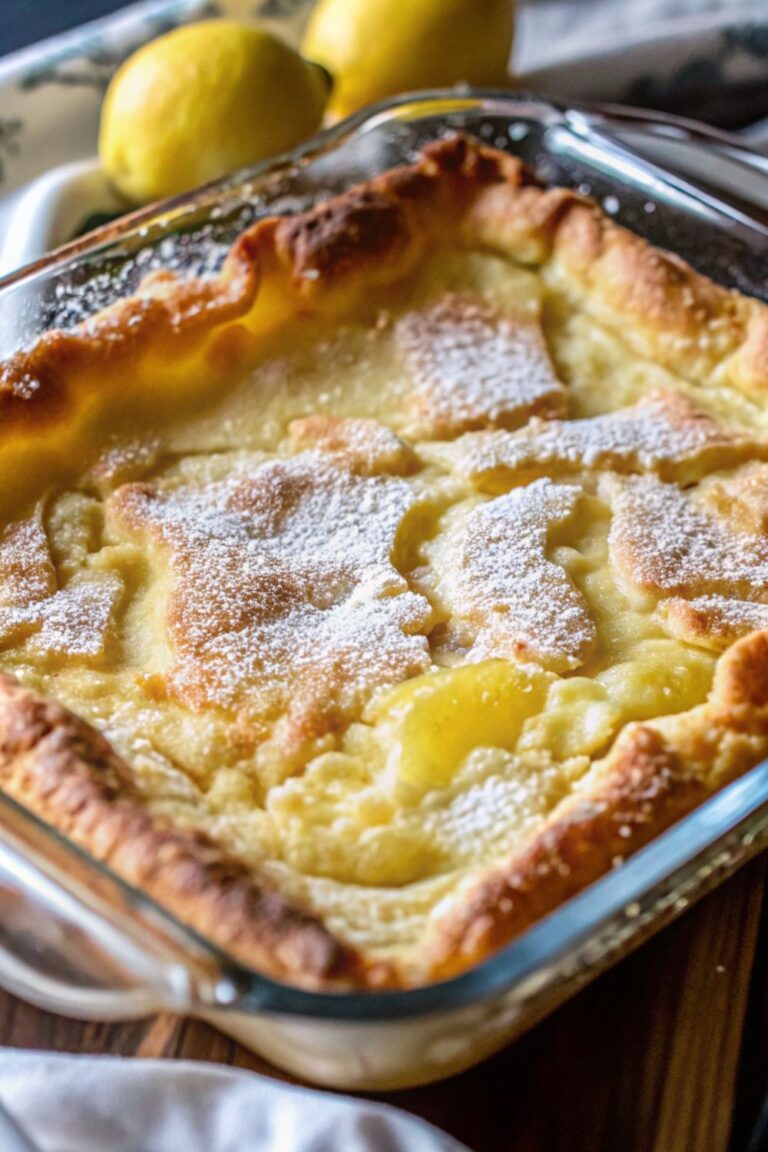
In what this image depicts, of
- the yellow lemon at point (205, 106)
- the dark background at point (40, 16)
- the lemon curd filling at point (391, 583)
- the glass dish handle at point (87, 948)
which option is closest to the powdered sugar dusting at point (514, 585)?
the lemon curd filling at point (391, 583)

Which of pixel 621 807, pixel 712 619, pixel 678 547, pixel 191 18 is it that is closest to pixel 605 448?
pixel 678 547

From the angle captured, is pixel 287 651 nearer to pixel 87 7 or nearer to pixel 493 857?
pixel 493 857

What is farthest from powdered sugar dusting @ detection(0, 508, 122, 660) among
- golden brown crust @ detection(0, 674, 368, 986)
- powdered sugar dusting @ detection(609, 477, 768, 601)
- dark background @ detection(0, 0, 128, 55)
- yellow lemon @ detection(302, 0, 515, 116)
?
dark background @ detection(0, 0, 128, 55)

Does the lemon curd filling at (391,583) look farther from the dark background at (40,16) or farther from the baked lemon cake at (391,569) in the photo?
the dark background at (40,16)

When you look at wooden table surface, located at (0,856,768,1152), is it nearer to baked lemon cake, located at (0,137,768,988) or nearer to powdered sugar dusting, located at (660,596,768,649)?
baked lemon cake, located at (0,137,768,988)

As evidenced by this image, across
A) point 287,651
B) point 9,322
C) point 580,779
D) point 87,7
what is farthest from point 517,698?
point 87,7

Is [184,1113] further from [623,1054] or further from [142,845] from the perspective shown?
[623,1054]
